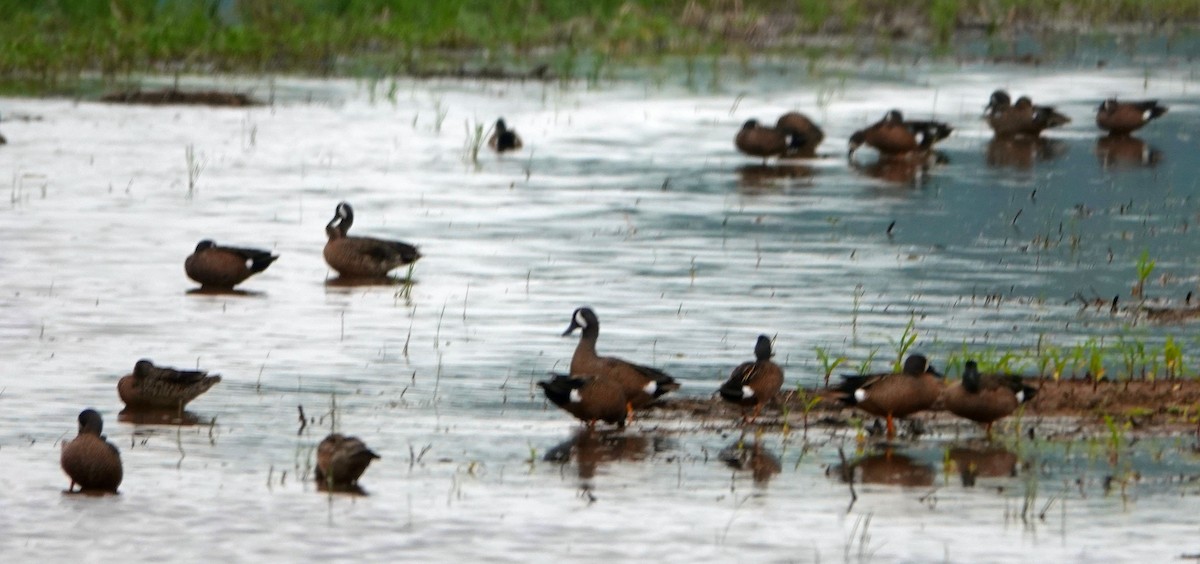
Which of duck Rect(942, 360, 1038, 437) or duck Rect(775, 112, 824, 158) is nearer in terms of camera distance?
duck Rect(942, 360, 1038, 437)

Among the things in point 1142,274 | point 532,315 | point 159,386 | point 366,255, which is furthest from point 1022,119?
point 159,386

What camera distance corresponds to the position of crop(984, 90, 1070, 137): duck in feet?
80.2

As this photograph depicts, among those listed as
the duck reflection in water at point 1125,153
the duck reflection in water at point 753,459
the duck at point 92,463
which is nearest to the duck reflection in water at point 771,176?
the duck reflection in water at point 1125,153

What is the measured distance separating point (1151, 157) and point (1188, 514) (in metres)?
15.0

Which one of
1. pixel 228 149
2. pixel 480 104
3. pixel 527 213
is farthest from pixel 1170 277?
pixel 480 104

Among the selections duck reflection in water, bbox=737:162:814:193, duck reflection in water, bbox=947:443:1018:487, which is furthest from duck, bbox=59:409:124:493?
duck reflection in water, bbox=737:162:814:193

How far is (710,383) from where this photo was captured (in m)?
11.6

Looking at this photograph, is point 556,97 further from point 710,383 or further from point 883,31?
point 710,383

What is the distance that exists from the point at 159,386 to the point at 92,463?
1.71 m

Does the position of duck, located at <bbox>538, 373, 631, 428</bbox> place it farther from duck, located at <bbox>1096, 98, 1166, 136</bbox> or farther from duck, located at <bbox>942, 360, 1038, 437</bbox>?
duck, located at <bbox>1096, 98, 1166, 136</bbox>

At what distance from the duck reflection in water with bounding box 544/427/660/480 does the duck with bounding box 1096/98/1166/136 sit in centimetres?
1495

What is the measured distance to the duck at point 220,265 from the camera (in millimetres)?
14641

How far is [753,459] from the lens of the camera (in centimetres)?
984

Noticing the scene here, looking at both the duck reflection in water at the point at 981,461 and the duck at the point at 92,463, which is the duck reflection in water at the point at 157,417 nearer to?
the duck at the point at 92,463
